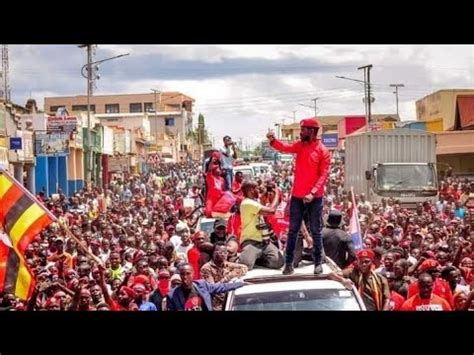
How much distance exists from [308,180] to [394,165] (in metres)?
3.36

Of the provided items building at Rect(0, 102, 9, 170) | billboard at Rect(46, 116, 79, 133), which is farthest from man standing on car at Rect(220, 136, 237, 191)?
building at Rect(0, 102, 9, 170)

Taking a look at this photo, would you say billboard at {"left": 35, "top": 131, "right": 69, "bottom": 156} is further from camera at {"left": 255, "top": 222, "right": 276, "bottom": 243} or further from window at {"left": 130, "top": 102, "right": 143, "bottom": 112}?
camera at {"left": 255, "top": 222, "right": 276, "bottom": 243}

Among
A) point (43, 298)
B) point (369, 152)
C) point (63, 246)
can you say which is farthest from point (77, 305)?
point (369, 152)

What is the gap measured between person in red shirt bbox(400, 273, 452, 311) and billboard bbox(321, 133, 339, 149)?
1022mm

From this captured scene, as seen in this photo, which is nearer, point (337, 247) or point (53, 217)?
point (337, 247)

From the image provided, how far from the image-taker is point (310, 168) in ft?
19.0

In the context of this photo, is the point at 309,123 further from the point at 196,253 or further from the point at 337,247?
the point at 196,253

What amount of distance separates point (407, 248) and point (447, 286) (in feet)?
2.94

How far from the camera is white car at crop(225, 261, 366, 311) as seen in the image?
552 centimetres

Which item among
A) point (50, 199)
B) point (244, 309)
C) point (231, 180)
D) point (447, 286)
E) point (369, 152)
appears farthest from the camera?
point (369, 152)

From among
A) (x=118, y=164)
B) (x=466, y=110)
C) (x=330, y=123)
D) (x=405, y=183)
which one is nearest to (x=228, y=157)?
(x=330, y=123)

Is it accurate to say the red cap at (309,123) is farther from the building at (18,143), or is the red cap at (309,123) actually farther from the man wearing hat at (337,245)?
the building at (18,143)
